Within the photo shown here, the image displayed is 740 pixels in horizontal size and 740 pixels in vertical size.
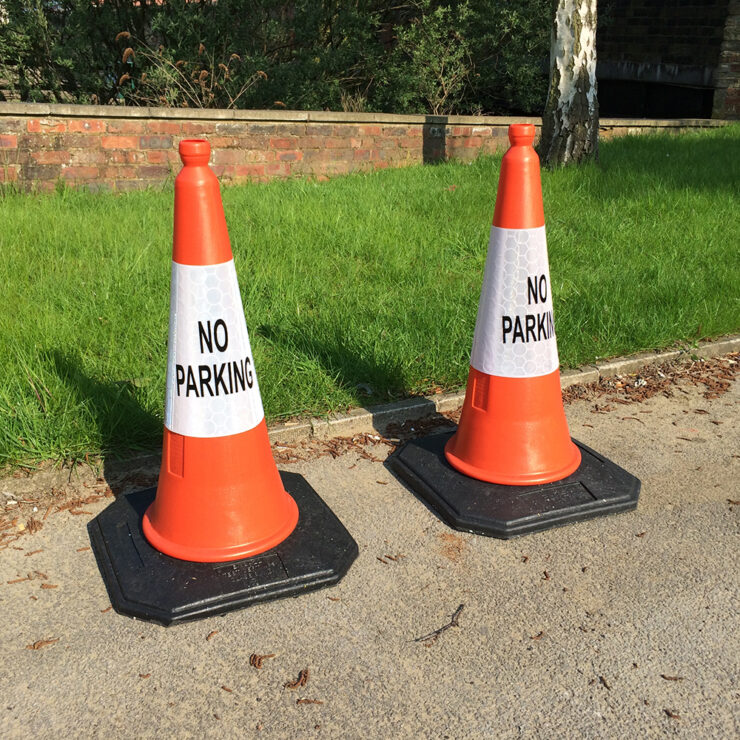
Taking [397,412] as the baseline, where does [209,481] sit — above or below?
above

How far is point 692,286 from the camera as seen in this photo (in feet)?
17.8

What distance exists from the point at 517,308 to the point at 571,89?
6.14m

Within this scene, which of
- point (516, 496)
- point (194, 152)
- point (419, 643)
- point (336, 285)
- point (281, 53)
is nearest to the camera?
point (419, 643)

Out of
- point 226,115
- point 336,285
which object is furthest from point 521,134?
point 226,115

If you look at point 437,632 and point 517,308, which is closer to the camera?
point 437,632

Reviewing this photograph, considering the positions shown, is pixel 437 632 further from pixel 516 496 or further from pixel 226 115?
pixel 226 115

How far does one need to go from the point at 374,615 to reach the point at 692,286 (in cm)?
386

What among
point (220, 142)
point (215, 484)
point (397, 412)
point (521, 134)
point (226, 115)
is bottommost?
point (397, 412)

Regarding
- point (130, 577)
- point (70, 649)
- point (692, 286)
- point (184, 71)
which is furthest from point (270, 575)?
point (184, 71)

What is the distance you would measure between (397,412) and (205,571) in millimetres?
1524

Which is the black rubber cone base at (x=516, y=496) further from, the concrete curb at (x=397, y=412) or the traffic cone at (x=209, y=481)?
the traffic cone at (x=209, y=481)

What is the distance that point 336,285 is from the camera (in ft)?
18.1

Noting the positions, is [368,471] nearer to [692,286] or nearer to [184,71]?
[692,286]

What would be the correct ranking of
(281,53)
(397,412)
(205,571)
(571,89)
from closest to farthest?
(205,571), (397,412), (571,89), (281,53)
